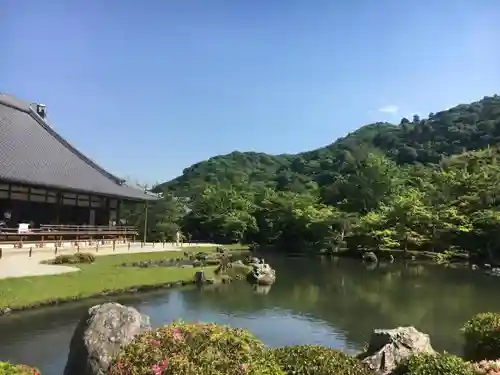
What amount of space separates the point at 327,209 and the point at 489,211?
699 inches

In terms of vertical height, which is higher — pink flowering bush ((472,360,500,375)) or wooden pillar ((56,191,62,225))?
wooden pillar ((56,191,62,225))

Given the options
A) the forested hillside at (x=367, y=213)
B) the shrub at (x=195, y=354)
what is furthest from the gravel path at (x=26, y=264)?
the forested hillside at (x=367, y=213)

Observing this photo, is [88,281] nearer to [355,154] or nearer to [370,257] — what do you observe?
[370,257]

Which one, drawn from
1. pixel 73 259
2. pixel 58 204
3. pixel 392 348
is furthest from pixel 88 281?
pixel 58 204

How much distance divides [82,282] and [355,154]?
88289 millimetres

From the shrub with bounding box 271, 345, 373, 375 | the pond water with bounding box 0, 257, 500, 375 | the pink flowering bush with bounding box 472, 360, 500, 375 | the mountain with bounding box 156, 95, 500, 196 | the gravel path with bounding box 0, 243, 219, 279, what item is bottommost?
the pond water with bounding box 0, 257, 500, 375

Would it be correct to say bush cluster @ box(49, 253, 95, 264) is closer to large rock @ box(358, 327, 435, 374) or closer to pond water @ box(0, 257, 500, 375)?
pond water @ box(0, 257, 500, 375)

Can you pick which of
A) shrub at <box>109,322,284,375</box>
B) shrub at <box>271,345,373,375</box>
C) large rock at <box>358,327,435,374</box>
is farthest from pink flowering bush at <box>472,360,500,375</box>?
shrub at <box>109,322,284,375</box>

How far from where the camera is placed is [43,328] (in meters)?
13.6

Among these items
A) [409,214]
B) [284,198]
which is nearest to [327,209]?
[284,198]

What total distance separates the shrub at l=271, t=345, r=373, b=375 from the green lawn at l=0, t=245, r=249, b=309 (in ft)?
37.7

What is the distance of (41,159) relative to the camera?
3206cm

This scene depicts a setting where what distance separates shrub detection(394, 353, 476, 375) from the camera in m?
7.08

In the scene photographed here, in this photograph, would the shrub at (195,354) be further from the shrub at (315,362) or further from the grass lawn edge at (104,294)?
the grass lawn edge at (104,294)
